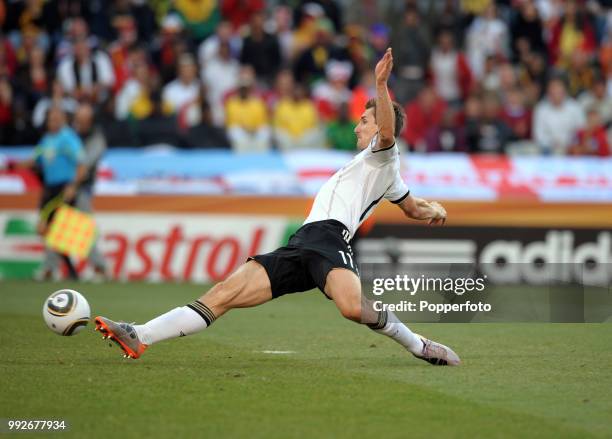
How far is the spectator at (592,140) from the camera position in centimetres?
1889

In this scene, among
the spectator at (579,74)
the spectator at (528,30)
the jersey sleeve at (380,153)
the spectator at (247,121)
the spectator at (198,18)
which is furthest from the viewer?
the spectator at (528,30)

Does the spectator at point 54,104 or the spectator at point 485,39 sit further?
the spectator at point 485,39

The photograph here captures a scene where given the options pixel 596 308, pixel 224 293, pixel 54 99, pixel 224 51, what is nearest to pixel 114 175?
pixel 54 99

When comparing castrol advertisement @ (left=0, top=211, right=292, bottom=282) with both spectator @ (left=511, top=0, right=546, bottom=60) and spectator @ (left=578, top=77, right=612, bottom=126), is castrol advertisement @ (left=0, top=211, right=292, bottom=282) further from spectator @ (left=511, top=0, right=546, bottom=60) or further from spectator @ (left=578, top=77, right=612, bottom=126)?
spectator @ (left=511, top=0, right=546, bottom=60)

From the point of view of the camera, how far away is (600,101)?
A: 19703 mm

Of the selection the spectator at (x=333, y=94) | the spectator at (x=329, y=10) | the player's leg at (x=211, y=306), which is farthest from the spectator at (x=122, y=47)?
the player's leg at (x=211, y=306)

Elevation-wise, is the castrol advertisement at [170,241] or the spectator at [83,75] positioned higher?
the spectator at [83,75]

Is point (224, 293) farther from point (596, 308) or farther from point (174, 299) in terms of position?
point (174, 299)

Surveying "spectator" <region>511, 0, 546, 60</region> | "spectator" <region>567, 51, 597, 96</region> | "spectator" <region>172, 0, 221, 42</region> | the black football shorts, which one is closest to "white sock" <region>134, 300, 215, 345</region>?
the black football shorts

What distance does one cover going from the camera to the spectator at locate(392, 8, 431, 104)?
2041 cm

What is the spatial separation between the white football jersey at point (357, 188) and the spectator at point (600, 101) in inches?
447

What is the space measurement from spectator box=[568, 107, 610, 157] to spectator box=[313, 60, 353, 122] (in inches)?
148

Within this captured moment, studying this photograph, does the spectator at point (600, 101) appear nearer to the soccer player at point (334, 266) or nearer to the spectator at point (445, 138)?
the spectator at point (445, 138)

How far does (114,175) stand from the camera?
17.7 meters
